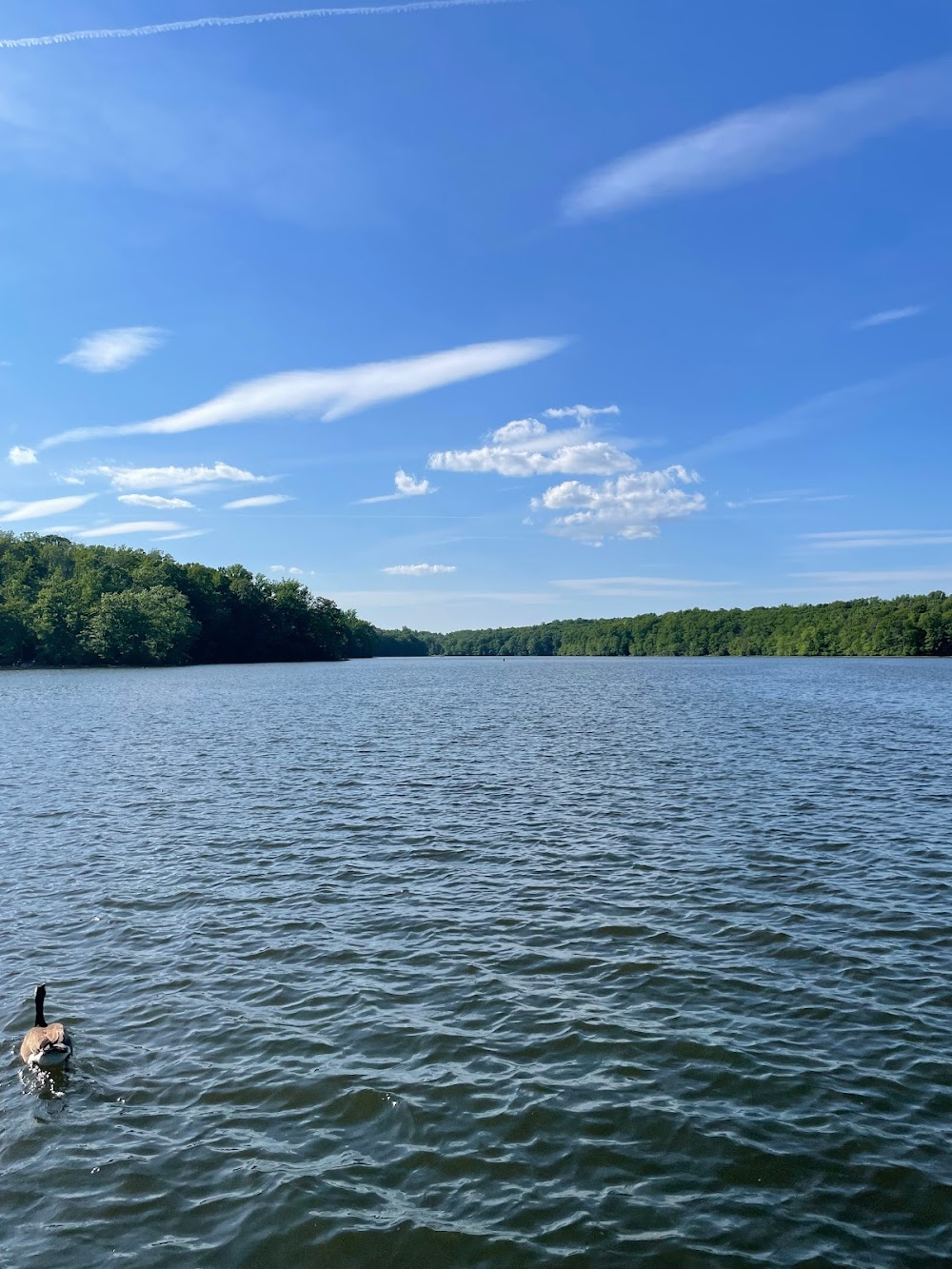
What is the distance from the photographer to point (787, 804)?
29.0 m

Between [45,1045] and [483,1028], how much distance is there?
626cm

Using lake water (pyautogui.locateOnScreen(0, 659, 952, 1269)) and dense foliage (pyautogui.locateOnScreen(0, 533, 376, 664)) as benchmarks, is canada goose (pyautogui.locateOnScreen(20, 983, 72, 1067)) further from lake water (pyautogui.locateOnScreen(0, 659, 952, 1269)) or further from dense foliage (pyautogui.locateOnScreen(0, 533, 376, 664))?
dense foliage (pyautogui.locateOnScreen(0, 533, 376, 664))

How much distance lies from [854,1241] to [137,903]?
15.8 meters

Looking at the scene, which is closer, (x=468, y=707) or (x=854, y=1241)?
(x=854, y=1241)

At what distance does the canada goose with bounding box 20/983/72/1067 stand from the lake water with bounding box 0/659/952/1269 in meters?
0.34

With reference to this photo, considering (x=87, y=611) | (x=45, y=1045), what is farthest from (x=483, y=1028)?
(x=87, y=611)

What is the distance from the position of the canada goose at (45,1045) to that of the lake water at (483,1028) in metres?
0.34

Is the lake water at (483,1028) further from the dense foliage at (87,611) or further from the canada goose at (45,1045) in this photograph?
the dense foliage at (87,611)

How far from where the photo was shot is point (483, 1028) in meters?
12.9

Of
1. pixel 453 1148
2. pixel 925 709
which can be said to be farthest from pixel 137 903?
pixel 925 709

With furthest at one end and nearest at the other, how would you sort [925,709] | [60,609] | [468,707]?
[60,609] → [468,707] → [925,709]

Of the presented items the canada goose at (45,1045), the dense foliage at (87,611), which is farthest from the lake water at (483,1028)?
the dense foliage at (87,611)

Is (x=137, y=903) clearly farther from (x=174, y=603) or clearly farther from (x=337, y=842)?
(x=174, y=603)

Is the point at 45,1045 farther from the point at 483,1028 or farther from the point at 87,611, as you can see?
the point at 87,611
